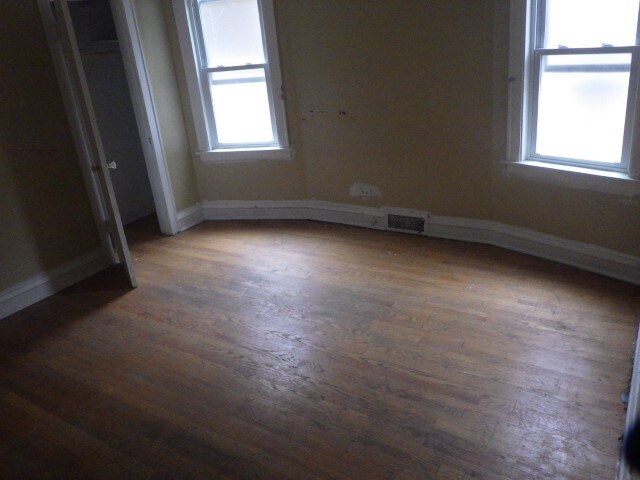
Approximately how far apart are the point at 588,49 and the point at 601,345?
5.65ft

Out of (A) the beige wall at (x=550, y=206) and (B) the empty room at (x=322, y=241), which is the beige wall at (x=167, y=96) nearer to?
(B) the empty room at (x=322, y=241)

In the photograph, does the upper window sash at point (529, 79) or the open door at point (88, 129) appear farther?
the open door at point (88, 129)

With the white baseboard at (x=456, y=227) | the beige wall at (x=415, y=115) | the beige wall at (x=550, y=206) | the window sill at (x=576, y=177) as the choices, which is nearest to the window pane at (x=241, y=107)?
the beige wall at (x=415, y=115)

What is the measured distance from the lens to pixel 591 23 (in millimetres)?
2930

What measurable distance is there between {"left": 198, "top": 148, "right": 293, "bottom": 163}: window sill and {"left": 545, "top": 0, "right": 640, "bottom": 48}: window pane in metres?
2.23

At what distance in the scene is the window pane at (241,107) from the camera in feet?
14.3

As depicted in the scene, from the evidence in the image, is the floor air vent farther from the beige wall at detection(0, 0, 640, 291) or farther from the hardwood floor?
the hardwood floor

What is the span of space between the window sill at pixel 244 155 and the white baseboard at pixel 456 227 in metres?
0.42

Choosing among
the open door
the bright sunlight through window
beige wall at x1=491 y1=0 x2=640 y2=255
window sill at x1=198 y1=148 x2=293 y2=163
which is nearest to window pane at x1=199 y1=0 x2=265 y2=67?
window sill at x1=198 y1=148 x2=293 y2=163

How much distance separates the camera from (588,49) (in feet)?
9.69

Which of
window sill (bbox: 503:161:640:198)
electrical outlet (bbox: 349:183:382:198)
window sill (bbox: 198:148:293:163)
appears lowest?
electrical outlet (bbox: 349:183:382:198)

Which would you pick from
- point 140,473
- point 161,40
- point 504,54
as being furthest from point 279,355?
point 161,40

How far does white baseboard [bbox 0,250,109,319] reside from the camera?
3.34m

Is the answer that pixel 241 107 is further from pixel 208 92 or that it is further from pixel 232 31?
pixel 232 31
